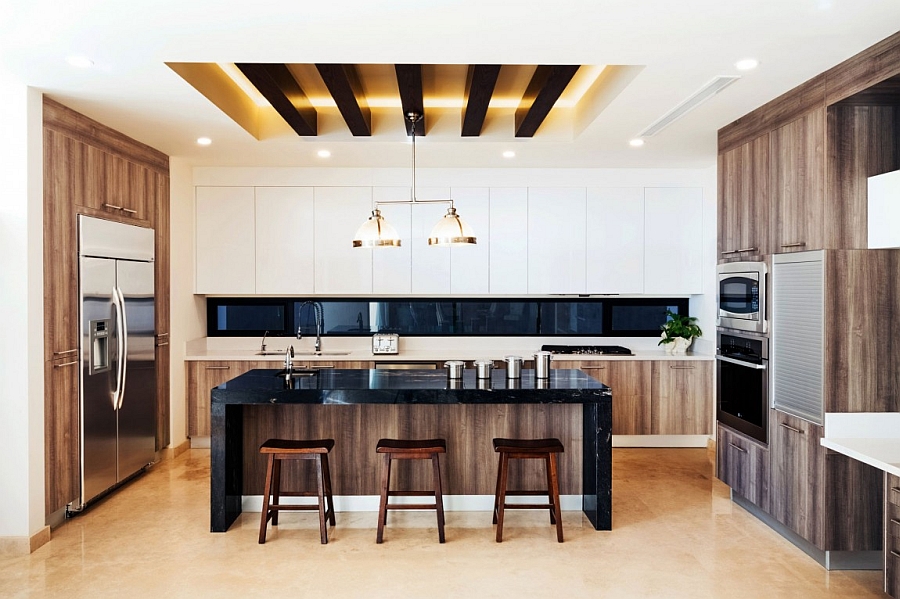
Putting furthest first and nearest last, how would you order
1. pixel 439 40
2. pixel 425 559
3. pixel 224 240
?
1. pixel 224 240
2. pixel 425 559
3. pixel 439 40

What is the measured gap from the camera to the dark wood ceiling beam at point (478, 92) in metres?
3.57

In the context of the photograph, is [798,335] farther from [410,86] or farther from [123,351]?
[123,351]

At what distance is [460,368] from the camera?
4.05 meters

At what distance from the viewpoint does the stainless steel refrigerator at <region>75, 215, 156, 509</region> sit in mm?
4266

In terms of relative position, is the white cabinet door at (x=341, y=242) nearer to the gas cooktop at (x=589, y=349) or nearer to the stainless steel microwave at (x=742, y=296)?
the gas cooktop at (x=589, y=349)

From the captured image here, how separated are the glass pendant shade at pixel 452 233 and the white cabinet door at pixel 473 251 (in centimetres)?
210

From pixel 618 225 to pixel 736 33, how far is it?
3.37 metres

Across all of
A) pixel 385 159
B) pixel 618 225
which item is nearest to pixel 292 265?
pixel 385 159

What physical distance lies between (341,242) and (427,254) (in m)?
0.83

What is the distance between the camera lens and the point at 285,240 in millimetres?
6113

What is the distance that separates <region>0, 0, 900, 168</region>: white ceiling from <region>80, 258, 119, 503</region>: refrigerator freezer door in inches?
43.1

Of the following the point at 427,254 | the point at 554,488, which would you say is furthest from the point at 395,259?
the point at 554,488

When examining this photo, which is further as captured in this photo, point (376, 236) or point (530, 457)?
point (376, 236)

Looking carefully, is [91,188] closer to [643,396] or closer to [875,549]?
[643,396]
